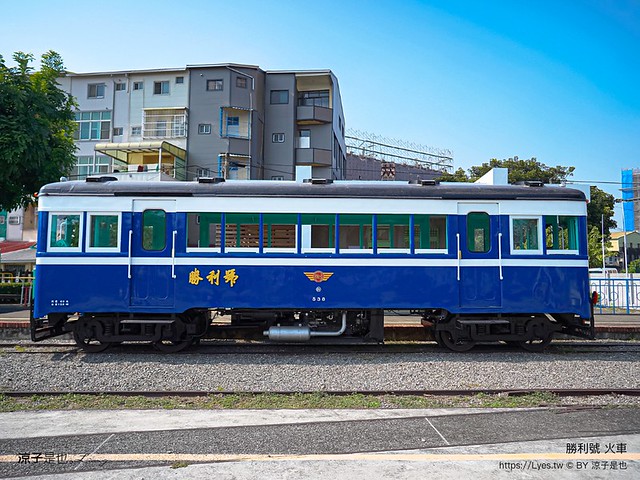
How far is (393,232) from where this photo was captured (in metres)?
10.3

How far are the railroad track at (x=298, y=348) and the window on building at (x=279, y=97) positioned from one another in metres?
25.8

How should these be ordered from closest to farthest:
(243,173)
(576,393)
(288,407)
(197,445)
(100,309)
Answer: (197,445), (288,407), (576,393), (100,309), (243,173)

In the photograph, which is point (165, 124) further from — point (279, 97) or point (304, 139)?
point (304, 139)

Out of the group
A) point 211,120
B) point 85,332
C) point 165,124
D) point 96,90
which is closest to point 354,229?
point 85,332

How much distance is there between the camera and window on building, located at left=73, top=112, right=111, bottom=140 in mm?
34688

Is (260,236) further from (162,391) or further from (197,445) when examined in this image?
(197,445)

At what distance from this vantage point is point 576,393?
7.51 m

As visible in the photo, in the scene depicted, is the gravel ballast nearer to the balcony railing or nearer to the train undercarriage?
the train undercarriage

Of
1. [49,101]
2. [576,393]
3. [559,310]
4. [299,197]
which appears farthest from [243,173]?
[576,393]

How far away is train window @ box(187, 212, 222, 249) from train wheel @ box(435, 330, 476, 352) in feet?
16.5

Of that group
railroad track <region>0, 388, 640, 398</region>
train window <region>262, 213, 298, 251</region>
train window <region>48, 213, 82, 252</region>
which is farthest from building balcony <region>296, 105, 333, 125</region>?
railroad track <region>0, 388, 640, 398</region>

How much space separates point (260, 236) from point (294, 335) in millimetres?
2156

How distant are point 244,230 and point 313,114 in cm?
2537

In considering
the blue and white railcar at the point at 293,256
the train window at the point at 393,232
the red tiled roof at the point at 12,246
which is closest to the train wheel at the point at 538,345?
the blue and white railcar at the point at 293,256
